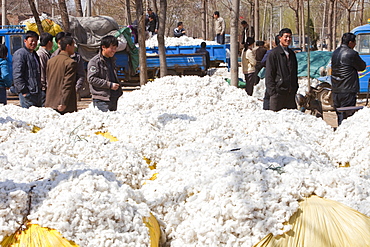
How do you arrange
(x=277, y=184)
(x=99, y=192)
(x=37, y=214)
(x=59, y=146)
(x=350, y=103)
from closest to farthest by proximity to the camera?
(x=37, y=214), (x=99, y=192), (x=277, y=184), (x=59, y=146), (x=350, y=103)

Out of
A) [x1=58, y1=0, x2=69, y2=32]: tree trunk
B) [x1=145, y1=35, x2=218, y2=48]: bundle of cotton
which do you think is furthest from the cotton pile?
[x1=145, y1=35, x2=218, y2=48]: bundle of cotton

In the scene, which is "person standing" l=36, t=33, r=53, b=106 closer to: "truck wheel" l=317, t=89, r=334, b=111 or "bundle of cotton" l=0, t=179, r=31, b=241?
"bundle of cotton" l=0, t=179, r=31, b=241

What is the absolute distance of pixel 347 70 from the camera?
24.6ft

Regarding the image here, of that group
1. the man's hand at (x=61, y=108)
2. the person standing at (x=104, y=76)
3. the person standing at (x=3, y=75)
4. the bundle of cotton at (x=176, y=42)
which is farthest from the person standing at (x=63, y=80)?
the bundle of cotton at (x=176, y=42)

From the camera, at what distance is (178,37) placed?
21031 millimetres

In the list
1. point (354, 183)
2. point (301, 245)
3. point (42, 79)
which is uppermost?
point (42, 79)

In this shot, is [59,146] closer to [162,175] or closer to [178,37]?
[162,175]

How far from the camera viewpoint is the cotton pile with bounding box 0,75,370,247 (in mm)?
2686

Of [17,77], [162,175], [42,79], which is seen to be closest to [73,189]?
[162,175]

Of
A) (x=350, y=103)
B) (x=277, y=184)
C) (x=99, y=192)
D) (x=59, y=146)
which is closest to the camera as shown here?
(x=99, y=192)

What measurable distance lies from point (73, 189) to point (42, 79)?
14.8 feet

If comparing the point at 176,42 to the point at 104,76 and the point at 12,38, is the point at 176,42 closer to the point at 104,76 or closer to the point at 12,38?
the point at 12,38

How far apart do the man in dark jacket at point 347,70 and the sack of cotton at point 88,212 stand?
542 cm

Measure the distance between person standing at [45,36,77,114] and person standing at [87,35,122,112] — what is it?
25 cm
